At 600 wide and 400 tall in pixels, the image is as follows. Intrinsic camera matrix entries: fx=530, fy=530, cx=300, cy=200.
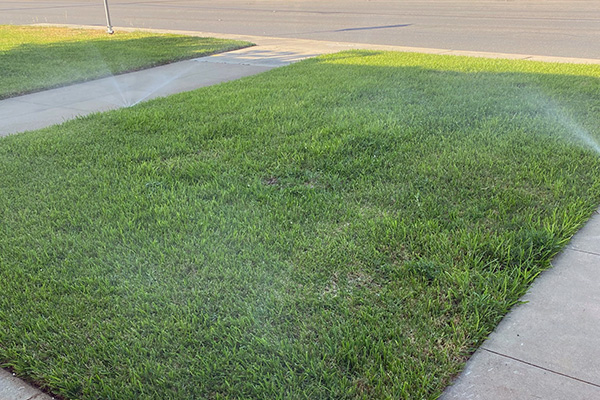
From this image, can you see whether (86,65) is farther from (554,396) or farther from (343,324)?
(554,396)

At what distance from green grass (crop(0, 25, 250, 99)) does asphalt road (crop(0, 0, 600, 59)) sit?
2837 mm

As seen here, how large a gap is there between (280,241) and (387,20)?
14.5 meters

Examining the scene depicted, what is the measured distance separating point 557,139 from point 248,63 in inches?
Result: 252

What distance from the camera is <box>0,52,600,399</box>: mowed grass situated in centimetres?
237

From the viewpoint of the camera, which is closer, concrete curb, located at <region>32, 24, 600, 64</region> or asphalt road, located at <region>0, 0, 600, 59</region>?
concrete curb, located at <region>32, 24, 600, 64</region>

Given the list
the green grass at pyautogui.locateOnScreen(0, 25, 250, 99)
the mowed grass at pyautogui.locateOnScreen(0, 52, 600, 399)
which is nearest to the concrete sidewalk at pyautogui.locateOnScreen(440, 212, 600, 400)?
the mowed grass at pyautogui.locateOnScreen(0, 52, 600, 399)

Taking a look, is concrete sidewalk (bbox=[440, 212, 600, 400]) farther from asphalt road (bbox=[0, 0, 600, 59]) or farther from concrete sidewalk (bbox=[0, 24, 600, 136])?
asphalt road (bbox=[0, 0, 600, 59])

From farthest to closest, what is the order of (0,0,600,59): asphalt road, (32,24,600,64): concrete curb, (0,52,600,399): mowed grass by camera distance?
(0,0,600,59): asphalt road < (32,24,600,64): concrete curb < (0,52,600,399): mowed grass

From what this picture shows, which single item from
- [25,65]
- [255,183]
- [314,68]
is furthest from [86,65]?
[255,183]

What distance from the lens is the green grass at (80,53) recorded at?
8.73 m

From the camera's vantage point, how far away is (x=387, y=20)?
16.3 metres

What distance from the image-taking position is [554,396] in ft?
7.04

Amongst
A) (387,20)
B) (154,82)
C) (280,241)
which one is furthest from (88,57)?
(387,20)

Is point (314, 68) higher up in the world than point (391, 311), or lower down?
higher up
